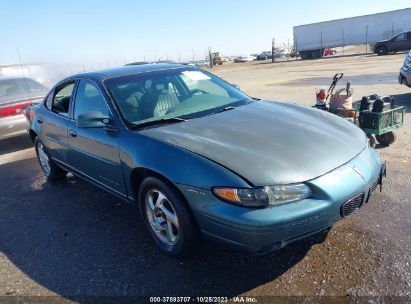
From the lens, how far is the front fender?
265 centimetres

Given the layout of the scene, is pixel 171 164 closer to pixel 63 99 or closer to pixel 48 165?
pixel 63 99

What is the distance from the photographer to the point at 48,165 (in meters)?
5.63

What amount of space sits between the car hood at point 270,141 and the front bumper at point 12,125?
18.4 feet

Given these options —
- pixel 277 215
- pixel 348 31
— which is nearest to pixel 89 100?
pixel 277 215

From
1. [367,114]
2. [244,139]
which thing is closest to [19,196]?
[244,139]

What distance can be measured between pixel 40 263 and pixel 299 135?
98.9 inches

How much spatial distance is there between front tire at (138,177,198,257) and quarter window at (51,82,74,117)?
75.6 inches

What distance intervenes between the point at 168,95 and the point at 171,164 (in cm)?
126

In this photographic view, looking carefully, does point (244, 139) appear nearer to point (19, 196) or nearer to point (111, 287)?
point (111, 287)

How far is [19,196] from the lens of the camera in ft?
17.0

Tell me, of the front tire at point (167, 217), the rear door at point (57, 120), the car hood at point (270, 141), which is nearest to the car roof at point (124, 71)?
the rear door at point (57, 120)

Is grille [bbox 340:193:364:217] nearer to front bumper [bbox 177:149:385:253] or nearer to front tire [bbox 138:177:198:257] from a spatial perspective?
front bumper [bbox 177:149:385:253]

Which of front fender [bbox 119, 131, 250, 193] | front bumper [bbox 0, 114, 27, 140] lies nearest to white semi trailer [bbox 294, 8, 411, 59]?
front bumper [bbox 0, 114, 27, 140]

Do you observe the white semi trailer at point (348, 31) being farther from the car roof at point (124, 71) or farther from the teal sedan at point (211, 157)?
the teal sedan at point (211, 157)
